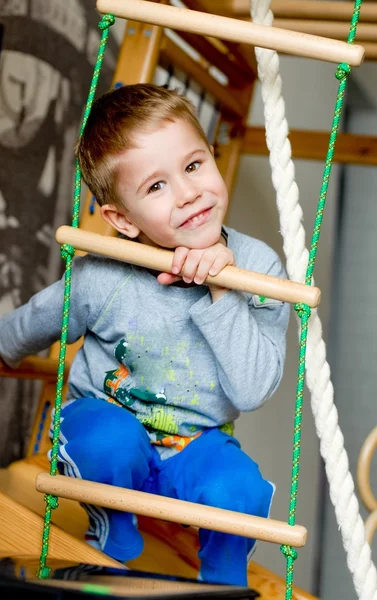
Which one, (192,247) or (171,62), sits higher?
(171,62)

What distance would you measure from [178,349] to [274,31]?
375 millimetres

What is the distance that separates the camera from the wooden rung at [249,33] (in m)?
0.86

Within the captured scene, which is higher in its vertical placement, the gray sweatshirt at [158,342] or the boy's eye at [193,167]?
the boy's eye at [193,167]

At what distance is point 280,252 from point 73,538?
1.59 meters

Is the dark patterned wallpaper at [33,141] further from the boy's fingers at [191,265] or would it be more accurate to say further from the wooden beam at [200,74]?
the boy's fingers at [191,265]

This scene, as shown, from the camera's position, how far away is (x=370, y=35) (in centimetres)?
138

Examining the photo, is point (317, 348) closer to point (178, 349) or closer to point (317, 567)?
point (178, 349)

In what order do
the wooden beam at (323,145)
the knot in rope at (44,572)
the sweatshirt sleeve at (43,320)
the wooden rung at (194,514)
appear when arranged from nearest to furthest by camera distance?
the knot in rope at (44,572) < the wooden rung at (194,514) < the sweatshirt sleeve at (43,320) < the wooden beam at (323,145)

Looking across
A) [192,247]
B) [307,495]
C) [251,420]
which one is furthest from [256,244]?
[307,495]

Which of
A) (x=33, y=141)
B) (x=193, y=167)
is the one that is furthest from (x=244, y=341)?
(x=33, y=141)

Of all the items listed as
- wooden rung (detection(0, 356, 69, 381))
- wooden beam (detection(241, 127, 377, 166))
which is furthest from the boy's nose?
wooden beam (detection(241, 127, 377, 166))

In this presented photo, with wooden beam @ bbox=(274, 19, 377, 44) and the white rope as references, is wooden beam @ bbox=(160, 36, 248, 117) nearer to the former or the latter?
wooden beam @ bbox=(274, 19, 377, 44)

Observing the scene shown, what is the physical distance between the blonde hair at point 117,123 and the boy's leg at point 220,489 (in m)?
0.32

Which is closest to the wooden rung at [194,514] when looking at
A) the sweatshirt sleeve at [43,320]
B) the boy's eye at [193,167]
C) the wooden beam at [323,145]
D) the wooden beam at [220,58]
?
the sweatshirt sleeve at [43,320]
